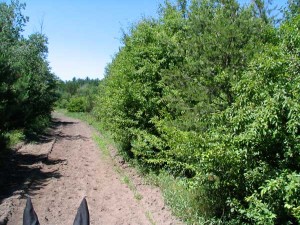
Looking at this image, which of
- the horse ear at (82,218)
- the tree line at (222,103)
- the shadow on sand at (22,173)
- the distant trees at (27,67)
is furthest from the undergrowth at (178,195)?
the distant trees at (27,67)

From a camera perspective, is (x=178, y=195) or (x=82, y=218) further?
(x=178, y=195)

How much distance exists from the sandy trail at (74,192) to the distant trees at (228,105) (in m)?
1.14

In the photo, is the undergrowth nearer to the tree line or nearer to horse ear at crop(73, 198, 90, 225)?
the tree line

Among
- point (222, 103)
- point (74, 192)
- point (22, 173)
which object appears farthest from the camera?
point (22, 173)

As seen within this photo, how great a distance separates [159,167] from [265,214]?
640 centimetres

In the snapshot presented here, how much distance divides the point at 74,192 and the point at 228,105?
484 centimetres

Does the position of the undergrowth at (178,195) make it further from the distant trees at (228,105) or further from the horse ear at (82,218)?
the horse ear at (82,218)

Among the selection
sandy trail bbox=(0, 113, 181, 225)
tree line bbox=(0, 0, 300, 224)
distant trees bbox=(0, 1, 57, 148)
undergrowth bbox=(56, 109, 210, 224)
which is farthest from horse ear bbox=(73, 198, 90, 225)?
distant trees bbox=(0, 1, 57, 148)

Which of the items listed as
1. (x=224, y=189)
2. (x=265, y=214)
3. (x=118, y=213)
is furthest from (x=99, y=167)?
(x=265, y=214)

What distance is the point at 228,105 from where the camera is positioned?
7.61 m

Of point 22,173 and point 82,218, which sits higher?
point 82,218

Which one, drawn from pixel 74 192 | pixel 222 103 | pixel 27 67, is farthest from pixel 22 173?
pixel 27 67

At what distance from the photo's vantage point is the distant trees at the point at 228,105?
16.3 ft

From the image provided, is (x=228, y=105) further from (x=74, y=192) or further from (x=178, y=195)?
(x=74, y=192)
